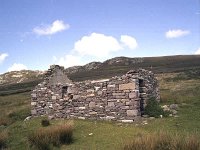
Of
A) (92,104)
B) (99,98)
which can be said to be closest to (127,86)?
(99,98)

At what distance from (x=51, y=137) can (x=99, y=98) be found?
18.4 feet

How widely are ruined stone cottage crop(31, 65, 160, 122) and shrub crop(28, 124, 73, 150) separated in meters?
4.12

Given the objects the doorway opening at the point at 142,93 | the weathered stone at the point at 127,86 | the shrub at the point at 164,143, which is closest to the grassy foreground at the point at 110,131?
the doorway opening at the point at 142,93

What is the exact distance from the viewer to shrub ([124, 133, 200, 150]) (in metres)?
8.69

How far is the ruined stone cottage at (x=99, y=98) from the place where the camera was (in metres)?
16.7

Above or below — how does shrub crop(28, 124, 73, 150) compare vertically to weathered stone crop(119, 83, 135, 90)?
below

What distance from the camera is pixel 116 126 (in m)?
15.6

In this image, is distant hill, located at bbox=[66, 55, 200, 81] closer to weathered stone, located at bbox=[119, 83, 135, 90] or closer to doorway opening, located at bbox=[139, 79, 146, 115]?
doorway opening, located at bbox=[139, 79, 146, 115]

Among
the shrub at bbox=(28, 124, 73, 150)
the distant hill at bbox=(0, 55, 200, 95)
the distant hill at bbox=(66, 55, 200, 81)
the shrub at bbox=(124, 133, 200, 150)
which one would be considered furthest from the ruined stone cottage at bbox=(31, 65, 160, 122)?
the distant hill at bbox=(0, 55, 200, 95)

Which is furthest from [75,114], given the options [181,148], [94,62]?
[94,62]

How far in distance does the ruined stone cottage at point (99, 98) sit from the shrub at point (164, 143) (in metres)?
6.72

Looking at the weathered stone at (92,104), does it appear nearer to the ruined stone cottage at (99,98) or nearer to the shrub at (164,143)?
the ruined stone cottage at (99,98)

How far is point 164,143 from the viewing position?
9.38m

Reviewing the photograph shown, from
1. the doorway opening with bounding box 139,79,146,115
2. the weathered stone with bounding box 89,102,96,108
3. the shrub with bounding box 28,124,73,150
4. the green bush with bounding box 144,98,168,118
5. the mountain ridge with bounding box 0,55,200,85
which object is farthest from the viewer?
the mountain ridge with bounding box 0,55,200,85
